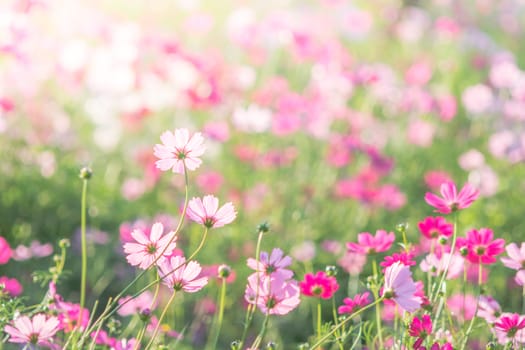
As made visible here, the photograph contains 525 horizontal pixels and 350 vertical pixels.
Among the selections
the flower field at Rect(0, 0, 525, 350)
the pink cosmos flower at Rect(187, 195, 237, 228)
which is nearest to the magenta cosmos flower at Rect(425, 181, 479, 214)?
the flower field at Rect(0, 0, 525, 350)

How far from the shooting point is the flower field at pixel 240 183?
1.43m

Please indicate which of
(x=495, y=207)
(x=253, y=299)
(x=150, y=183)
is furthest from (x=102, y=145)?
(x=253, y=299)

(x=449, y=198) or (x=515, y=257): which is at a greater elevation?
(x=449, y=198)

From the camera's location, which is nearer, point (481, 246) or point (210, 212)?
point (210, 212)

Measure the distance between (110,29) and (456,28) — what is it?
2.49m

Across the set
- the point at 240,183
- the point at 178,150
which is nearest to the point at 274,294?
the point at 178,150

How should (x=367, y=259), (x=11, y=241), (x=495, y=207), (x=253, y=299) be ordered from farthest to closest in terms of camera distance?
(x=495, y=207), (x=367, y=259), (x=11, y=241), (x=253, y=299)

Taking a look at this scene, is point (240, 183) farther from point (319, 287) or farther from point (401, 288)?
point (401, 288)

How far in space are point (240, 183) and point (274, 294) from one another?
215 cm

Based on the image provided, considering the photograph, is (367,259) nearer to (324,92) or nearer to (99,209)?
(99,209)

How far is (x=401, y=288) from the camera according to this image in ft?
3.59

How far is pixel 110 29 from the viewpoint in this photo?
12.7ft

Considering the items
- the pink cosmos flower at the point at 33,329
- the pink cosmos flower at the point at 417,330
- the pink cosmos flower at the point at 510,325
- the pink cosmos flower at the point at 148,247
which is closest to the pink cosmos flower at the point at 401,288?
the pink cosmos flower at the point at 417,330

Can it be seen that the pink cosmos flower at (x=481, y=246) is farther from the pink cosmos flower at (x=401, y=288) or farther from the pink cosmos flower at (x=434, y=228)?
the pink cosmos flower at (x=401, y=288)
